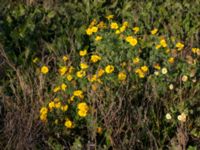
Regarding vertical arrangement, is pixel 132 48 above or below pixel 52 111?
above

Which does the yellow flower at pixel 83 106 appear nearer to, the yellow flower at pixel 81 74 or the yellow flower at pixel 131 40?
the yellow flower at pixel 81 74

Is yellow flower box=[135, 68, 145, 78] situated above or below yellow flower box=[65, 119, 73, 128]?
above

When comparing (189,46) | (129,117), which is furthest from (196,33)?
(129,117)

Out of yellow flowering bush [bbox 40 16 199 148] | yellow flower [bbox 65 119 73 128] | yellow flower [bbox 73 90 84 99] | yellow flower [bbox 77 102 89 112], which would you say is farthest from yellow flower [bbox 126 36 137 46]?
yellow flower [bbox 65 119 73 128]

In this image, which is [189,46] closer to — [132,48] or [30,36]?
[132,48]

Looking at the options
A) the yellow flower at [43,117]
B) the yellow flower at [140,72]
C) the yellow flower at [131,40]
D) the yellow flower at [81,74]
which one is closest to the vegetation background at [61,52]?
the yellow flower at [43,117]

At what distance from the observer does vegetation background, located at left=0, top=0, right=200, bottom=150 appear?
325 cm

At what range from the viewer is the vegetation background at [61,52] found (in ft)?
10.7

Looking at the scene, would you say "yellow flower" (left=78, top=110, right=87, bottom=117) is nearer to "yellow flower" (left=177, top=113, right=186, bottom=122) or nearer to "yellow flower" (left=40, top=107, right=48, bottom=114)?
"yellow flower" (left=40, top=107, right=48, bottom=114)

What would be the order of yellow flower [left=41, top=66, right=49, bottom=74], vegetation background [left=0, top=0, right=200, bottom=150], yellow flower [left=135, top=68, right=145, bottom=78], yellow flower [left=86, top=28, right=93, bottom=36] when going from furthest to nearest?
1. yellow flower [left=86, top=28, right=93, bottom=36]
2. yellow flower [left=41, top=66, right=49, bottom=74]
3. yellow flower [left=135, top=68, right=145, bottom=78]
4. vegetation background [left=0, top=0, right=200, bottom=150]

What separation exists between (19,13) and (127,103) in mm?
1823

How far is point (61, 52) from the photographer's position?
14.0 ft

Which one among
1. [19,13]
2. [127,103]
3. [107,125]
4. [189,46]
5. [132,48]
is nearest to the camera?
[107,125]

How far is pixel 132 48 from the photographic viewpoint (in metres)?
3.89
